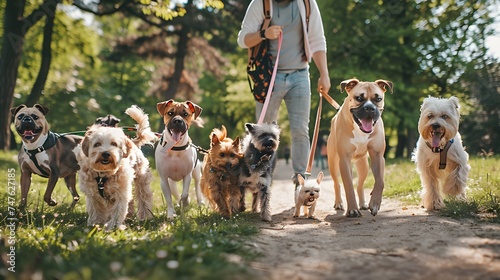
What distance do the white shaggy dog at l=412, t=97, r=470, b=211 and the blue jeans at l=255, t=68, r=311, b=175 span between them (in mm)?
1711

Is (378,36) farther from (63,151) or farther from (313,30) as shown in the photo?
(63,151)

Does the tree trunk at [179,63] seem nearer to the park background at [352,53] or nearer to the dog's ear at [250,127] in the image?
the park background at [352,53]

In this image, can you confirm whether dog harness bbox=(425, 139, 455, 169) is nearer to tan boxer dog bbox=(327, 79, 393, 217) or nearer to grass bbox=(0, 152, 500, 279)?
grass bbox=(0, 152, 500, 279)

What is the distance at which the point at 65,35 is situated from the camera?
66.7 feet

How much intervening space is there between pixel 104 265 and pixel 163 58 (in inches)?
823

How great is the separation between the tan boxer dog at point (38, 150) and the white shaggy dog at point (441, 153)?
16.5 ft

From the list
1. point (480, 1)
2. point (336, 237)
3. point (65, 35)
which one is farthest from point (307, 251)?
point (480, 1)

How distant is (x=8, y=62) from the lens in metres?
14.1

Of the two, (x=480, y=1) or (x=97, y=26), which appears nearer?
(x=480, y=1)

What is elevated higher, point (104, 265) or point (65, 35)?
point (65, 35)

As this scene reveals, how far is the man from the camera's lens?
7.07 meters

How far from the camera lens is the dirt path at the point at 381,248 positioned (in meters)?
3.01

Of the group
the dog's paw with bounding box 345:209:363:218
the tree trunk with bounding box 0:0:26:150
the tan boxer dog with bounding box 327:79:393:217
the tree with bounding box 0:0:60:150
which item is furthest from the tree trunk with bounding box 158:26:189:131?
the dog's paw with bounding box 345:209:363:218

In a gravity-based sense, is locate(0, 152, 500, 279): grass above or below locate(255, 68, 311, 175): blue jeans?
below
